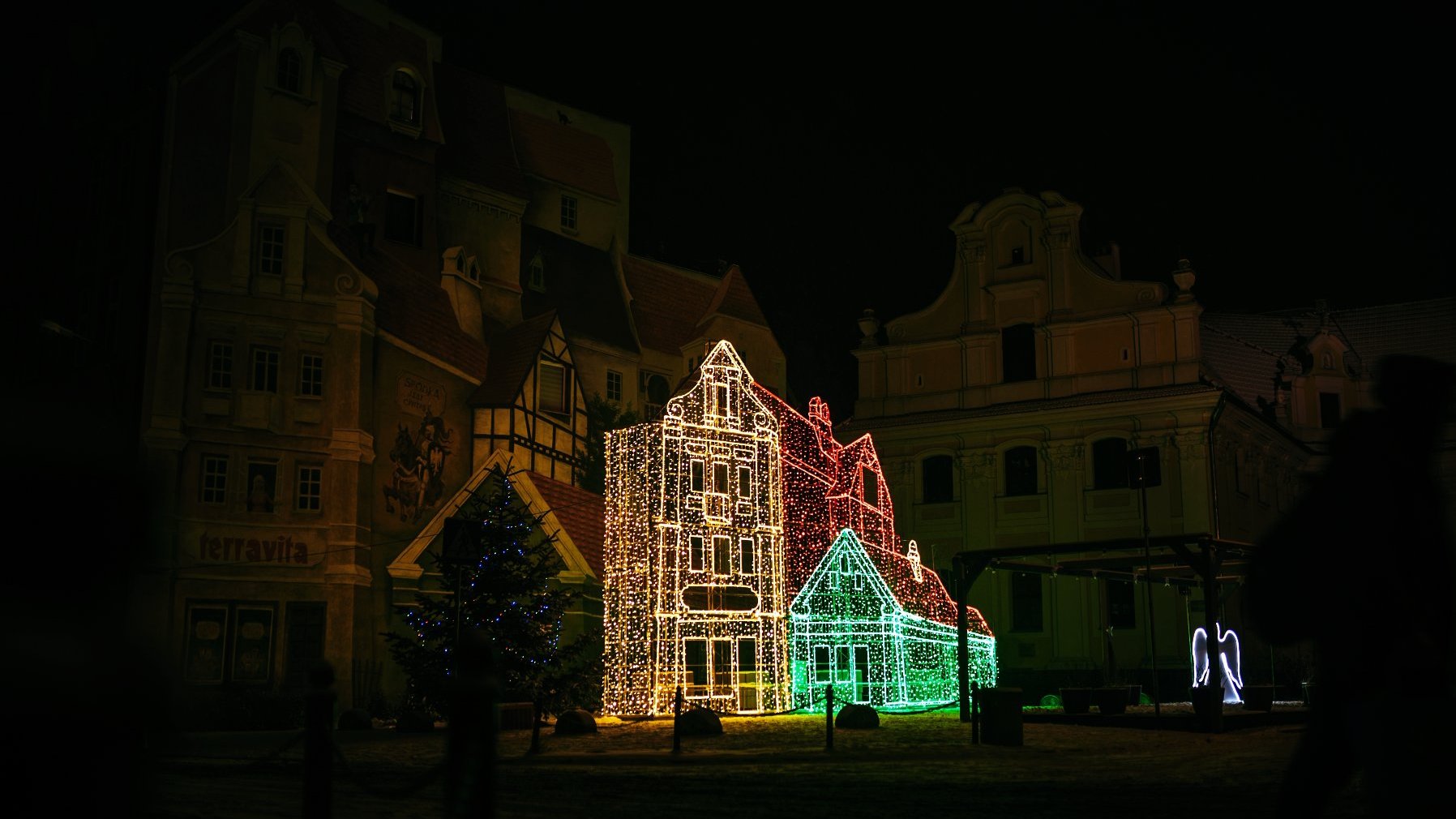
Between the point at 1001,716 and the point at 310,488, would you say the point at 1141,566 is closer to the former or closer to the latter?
the point at 1001,716

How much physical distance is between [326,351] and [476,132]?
1428cm

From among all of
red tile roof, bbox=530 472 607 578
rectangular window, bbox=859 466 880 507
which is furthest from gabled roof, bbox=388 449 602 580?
rectangular window, bbox=859 466 880 507

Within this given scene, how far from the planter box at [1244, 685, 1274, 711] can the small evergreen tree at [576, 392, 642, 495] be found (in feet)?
59.4

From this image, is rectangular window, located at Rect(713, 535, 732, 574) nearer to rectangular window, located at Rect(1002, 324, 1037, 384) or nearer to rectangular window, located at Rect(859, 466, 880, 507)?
rectangular window, located at Rect(859, 466, 880, 507)

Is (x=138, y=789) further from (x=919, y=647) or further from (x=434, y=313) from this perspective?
(x=434, y=313)

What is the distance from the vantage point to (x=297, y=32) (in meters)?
34.7

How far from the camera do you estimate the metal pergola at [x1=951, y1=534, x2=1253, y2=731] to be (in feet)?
79.6

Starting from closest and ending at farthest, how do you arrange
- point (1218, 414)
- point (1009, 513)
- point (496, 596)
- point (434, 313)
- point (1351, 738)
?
point (1351, 738) < point (496, 596) < point (434, 313) < point (1218, 414) < point (1009, 513)

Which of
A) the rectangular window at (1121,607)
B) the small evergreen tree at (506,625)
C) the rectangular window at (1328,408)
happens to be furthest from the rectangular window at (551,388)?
the rectangular window at (1328,408)

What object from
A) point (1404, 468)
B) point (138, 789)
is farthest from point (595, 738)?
point (1404, 468)

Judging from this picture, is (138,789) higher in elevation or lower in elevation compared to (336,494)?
lower

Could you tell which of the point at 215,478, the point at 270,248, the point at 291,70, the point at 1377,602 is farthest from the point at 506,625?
the point at 1377,602

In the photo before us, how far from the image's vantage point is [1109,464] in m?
45.8

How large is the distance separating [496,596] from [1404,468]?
75.0ft
